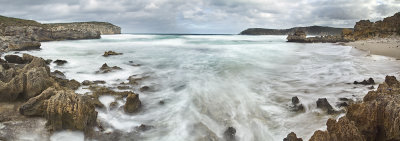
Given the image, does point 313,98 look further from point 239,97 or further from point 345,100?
point 239,97

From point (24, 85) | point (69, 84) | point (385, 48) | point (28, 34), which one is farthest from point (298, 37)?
point (24, 85)

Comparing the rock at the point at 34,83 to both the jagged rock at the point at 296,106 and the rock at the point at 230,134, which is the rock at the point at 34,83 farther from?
the jagged rock at the point at 296,106

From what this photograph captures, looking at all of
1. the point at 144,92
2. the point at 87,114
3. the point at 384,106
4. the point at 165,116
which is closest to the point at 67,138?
the point at 87,114

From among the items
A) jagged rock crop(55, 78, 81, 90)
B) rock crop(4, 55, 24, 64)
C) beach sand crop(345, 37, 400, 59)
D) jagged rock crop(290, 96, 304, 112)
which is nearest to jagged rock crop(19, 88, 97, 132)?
jagged rock crop(55, 78, 81, 90)

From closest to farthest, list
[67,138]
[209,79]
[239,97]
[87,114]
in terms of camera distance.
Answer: [67,138]
[87,114]
[239,97]
[209,79]

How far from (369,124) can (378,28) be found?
52229mm

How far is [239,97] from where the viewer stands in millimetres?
9008

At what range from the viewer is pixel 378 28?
46.4 metres

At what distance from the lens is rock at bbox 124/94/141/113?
7.23 m

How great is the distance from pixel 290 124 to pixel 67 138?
5230mm

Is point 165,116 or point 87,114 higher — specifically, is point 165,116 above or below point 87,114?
below

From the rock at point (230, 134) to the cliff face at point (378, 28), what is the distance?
1805 inches

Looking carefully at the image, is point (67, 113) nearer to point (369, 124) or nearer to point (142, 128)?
point (142, 128)

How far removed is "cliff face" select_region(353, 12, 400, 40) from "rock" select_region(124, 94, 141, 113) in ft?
153
